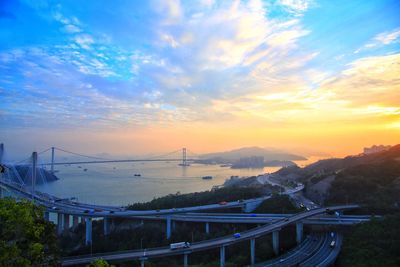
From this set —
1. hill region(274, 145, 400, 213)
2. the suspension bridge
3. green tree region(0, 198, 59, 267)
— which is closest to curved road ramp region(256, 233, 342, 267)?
the suspension bridge

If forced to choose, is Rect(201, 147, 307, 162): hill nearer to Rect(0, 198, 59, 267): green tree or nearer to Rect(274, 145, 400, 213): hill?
Rect(274, 145, 400, 213): hill

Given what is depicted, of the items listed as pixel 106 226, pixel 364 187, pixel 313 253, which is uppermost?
pixel 364 187

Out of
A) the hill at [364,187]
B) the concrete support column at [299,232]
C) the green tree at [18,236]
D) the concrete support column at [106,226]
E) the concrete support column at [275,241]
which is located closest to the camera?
the green tree at [18,236]

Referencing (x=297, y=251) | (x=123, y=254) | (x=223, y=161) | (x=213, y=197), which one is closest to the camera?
(x=123, y=254)

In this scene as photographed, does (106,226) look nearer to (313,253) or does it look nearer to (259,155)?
(313,253)

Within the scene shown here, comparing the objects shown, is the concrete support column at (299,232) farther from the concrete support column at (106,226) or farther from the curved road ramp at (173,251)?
the concrete support column at (106,226)

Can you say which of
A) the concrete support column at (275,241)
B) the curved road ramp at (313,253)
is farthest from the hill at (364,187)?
the concrete support column at (275,241)

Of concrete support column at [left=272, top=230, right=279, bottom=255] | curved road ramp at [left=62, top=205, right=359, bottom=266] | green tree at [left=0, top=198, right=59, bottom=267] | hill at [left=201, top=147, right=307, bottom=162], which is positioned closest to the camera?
green tree at [left=0, top=198, right=59, bottom=267]

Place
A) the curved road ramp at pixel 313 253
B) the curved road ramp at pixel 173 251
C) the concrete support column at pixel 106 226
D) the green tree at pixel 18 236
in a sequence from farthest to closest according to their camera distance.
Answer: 1. the concrete support column at pixel 106 226
2. the curved road ramp at pixel 313 253
3. the curved road ramp at pixel 173 251
4. the green tree at pixel 18 236

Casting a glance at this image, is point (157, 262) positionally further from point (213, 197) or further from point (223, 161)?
point (223, 161)

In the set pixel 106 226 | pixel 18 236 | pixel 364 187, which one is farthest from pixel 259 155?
pixel 18 236

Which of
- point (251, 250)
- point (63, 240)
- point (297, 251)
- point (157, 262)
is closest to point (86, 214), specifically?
point (63, 240)
